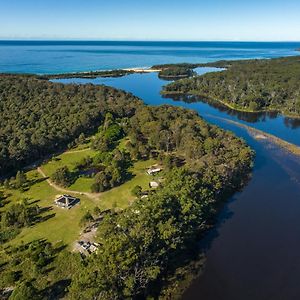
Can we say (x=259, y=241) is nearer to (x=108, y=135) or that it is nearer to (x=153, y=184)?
(x=153, y=184)

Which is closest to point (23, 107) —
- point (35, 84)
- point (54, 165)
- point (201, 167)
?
point (35, 84)

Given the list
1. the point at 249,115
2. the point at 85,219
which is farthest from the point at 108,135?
the point at 249,115

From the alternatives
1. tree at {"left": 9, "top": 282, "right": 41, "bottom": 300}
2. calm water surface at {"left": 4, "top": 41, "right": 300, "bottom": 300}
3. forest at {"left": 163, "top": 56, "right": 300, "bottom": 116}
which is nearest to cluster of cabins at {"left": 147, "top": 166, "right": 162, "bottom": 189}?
calm water surface at {"left": 4, "top": 41, "right": 300, "bottom": 300}

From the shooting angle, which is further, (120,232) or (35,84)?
(35,84)

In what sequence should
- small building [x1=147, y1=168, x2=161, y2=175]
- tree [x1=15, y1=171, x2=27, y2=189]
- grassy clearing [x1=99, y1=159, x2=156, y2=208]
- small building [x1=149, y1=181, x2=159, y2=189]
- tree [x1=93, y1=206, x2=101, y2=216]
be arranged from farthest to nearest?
small building [x1=147, y1=168, x2=161, y2=175], tree [x1=15, y1=171, x2=27, y2=189], small building [x1=149, y1=181, x2=159, y2=189], grassy clearing [x1=99, y1=159, x2=156, y2=208], tree [x1=93, y1=206, x2=101, y2=216]

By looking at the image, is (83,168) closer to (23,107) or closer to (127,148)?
(127,148)

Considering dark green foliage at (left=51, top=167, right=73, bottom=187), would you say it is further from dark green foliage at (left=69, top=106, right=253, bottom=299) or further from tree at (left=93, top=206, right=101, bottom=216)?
dark green foliage at (left=69, top=106, right=253, bottom=299)
